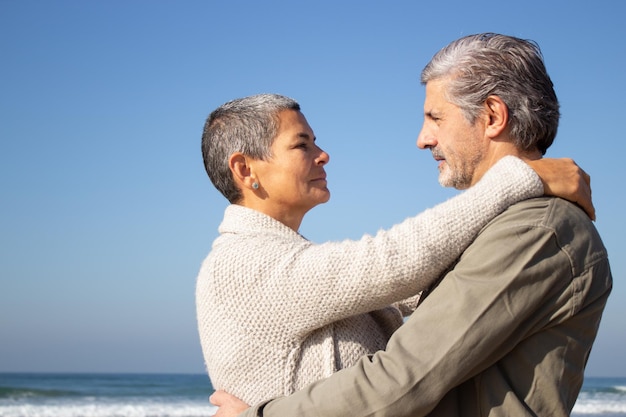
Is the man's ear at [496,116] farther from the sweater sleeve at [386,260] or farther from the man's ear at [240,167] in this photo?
the man's ear at [240,167]

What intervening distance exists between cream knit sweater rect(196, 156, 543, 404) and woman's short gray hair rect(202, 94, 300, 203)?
0.83 feet

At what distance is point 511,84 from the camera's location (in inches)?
99.8

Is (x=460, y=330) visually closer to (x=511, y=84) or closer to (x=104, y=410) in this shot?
(x=511, y=84)

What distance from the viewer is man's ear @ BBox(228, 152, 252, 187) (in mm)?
2822

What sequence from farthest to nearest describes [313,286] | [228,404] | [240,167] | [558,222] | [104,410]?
[104,410]
[240,167]
[228,404]
[313,286]
[558,222]

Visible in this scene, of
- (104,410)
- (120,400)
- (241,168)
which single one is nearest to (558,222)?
(241,168)

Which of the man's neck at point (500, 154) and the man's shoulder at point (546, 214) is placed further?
the man's neck at point (500, 154)

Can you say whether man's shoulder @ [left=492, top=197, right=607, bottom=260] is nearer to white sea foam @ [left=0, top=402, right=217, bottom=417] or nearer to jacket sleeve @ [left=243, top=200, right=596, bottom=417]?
jacket sleeve @ [left=243, top=200, right=596, bottom=417]

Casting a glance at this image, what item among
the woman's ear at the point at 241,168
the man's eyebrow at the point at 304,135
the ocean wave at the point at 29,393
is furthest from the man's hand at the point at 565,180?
the ocean wave at the point at 29,393

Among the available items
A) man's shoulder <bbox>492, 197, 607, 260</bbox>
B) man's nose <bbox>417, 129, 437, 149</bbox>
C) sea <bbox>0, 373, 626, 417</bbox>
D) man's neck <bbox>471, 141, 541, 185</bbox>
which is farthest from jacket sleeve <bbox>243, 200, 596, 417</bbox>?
sea <bbox>0, 373, 626, 417</bbox>

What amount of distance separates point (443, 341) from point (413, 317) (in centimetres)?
11

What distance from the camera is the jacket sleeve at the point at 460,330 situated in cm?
207

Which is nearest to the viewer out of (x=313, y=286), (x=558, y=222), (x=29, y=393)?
(x=558, y=222)

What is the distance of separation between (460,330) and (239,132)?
3.84 feet
